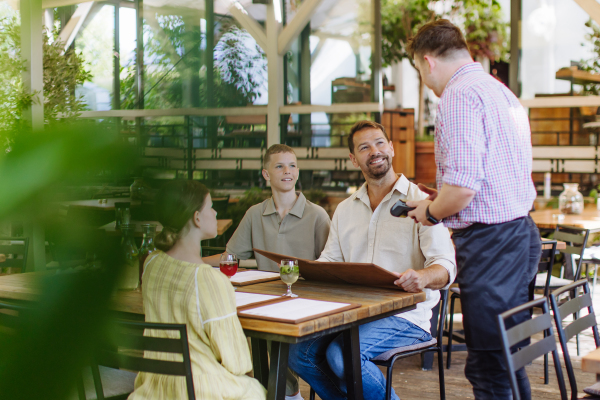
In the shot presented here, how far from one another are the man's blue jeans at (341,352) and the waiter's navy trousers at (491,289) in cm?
42

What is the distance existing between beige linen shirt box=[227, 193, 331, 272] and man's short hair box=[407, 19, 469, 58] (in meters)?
1.04

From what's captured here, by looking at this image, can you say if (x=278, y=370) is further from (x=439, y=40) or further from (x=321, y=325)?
(x=439, y=40)

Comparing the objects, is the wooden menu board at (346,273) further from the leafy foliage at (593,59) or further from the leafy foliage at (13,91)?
the leafy foliage at (593,59)

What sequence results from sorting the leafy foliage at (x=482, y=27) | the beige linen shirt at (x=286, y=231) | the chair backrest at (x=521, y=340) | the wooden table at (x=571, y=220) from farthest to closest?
the leafy foliage at (x=482, y=27) < the wooden table at (x=571, y=220) < the beige linen shirt at (x=286, y=231) < the chair backrest at (x=521, y=340)

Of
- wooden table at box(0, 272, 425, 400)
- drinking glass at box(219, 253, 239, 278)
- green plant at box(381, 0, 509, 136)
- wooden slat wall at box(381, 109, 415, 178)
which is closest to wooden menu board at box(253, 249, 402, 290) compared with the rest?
wooden table at box(0, 272, 425, 400)

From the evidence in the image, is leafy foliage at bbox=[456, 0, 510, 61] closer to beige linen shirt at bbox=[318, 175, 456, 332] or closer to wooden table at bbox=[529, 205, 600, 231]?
wooden table at bbox=[529, 205, 600, 231]

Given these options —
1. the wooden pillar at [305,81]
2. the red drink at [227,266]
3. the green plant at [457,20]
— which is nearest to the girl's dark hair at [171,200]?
the red drink at [227,266]

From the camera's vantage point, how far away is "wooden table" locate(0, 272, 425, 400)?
144 centimetres

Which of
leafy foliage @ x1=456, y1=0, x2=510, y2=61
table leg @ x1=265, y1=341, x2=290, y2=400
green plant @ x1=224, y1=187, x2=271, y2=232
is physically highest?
leafy foliage @ x1=456, y1=0, x2=510, y2=61

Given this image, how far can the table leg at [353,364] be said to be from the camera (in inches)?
69.2

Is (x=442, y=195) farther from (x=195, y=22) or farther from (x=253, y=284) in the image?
(x=195, y=22)

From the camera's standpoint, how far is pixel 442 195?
1586 mm

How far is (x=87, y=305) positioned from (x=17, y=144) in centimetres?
8

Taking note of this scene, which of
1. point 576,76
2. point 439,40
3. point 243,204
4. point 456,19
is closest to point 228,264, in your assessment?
point 439,40
